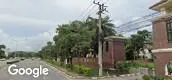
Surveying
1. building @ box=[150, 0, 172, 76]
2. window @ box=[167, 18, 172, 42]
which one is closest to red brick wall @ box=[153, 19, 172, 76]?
building @ box=[150, 0, 172, 76]

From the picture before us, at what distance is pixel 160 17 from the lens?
26.7 meters

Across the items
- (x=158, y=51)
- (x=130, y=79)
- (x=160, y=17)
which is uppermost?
(x=160, y=17)

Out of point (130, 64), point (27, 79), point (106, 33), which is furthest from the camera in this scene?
point (106, 33)

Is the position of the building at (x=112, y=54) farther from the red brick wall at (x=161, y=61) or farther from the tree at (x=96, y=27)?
the red brick wall at (x=161, y=61)

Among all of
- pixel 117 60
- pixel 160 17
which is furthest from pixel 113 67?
pixel 160 17

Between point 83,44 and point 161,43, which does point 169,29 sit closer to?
point 161,43

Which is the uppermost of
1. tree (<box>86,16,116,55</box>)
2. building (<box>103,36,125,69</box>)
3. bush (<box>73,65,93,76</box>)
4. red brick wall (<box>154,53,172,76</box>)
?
tree (<box>86,16,116,55</box>)

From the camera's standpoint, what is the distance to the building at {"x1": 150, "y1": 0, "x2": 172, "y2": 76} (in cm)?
2562

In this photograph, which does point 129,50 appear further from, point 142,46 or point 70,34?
point 70,34

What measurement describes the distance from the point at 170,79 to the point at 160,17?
6.37 meters

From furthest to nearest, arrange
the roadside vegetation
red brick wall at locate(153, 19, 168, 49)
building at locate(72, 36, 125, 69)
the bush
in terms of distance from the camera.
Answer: building at locate(72, 36, 125, 69) → the roadside vegetation → the bush → red brick wall at locate(153, 19, 168, 49)

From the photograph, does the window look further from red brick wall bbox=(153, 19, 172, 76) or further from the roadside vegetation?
the roadside vegetation

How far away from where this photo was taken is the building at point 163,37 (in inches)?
1009

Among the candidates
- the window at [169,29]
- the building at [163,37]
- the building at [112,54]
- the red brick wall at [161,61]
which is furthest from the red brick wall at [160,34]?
the building at [112,54]
